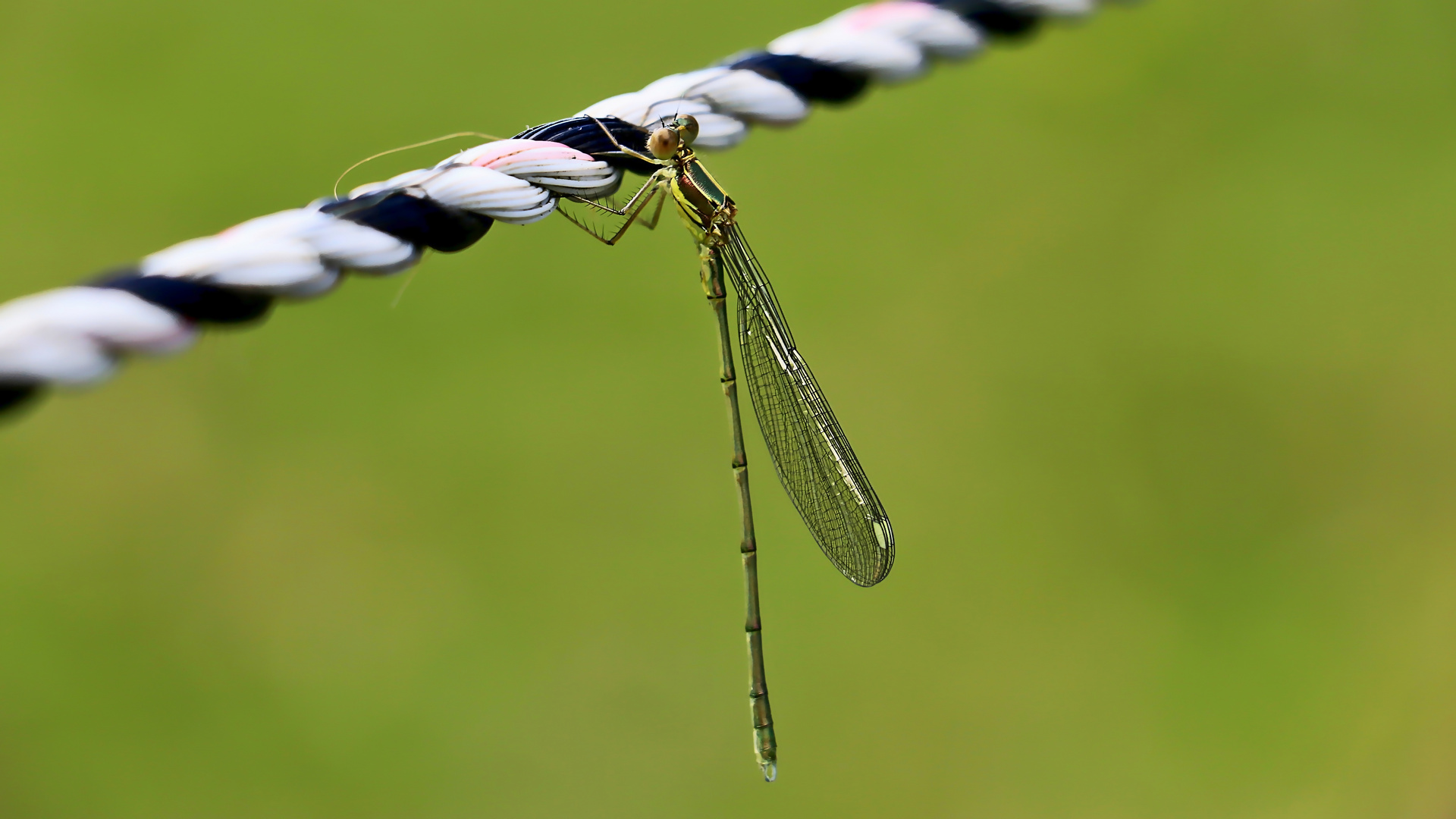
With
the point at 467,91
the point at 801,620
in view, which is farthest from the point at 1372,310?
the point at 467,91

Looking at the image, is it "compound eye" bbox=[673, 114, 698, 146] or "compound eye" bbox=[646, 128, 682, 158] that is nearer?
"compound eye" bbox=[673, 114, 698, 146]

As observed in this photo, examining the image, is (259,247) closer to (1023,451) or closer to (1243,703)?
(1023,451)

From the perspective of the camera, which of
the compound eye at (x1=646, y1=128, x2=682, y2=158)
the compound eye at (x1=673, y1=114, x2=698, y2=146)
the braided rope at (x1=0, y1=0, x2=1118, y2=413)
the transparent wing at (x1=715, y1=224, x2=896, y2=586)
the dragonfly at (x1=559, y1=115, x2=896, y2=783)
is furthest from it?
the transparent wing at (x1=715, y1=224, x2=896, y2=586)

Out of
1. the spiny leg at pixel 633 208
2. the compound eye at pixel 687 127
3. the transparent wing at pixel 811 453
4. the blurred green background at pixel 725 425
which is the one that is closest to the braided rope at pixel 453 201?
the compound eye at pixel 687 127

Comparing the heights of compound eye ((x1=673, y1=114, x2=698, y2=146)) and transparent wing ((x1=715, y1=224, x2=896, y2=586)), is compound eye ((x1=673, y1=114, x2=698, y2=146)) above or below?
above

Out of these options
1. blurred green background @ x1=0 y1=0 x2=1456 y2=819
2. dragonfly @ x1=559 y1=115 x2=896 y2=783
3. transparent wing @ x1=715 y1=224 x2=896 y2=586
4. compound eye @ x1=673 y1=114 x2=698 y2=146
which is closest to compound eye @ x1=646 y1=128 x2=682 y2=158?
compound eye @ x1=673 y1=114 x2=698 y2=146

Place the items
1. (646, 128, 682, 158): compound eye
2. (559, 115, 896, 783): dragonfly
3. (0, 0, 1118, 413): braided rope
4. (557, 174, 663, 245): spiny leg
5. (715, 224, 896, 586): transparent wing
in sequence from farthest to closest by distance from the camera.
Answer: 1. (715, 224, 896, 586): transparent wing
2. (559, 115, 896, 783): dragonfly
3. (557, 174, 663, 245): spiny leg
4. (646, 128, 682, 158): compound eye
5. (0, 0, 1118, 413): braided rope

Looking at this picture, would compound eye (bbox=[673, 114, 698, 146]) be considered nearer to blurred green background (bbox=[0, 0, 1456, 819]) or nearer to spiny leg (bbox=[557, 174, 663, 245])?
spiny leg (bbox=[557, 174, 663, 245])

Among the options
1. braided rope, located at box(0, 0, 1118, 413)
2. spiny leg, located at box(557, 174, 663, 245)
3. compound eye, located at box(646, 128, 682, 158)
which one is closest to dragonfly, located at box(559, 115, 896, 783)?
spiny leg, located at box(557, 174, 663, 245)
